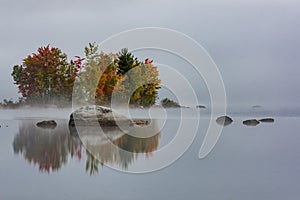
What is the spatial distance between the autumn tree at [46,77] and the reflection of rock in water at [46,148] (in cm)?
427

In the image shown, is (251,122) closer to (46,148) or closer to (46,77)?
(46,77)

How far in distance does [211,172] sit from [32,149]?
3018 millimetres

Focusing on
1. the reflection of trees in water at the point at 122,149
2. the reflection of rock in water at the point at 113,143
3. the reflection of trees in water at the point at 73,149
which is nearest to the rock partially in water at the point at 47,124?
the reflection of rock in water at the point at 113,143

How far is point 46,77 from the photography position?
12.9m

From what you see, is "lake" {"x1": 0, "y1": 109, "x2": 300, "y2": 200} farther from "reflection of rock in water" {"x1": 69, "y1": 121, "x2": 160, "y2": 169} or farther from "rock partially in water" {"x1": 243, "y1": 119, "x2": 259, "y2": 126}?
"rock partially in water" {"x1": 243, "y1": 119, "x2": 259, "y2": 126}

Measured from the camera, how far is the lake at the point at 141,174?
4.07 metres

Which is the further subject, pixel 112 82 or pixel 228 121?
pixel 228 121

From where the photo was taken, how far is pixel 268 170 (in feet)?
17.2

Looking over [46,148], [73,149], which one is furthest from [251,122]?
[46,148]

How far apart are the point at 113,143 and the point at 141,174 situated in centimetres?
208

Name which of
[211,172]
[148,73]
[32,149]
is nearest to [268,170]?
[211,172]

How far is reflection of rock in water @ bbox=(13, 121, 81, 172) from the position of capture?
17.5ft

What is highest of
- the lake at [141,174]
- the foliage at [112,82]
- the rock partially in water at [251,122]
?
the foliage at [112,82]

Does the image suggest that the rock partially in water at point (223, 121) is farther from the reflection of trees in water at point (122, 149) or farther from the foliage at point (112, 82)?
the reflection of trees in water at point (122, 149)
